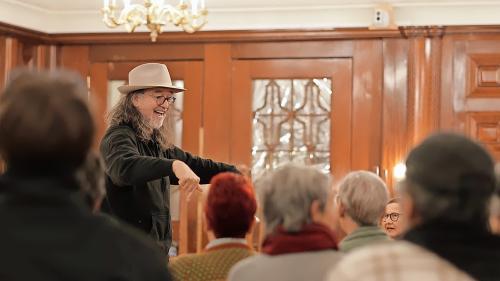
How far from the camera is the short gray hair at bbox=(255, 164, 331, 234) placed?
2.31 m

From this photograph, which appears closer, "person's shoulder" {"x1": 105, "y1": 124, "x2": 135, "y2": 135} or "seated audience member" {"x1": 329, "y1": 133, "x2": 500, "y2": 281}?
"seated audience member" {"x1": 329, "y1": 133, "x2": 500, "y2": 281}

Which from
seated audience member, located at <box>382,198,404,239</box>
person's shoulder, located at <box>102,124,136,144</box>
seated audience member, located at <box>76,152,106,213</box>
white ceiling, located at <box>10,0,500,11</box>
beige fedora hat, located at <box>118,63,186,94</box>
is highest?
white ceiling, located at <box>10,0,500,11</box>

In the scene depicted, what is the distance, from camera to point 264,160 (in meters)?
6.53

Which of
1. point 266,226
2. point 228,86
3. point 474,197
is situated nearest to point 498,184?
point 474,197

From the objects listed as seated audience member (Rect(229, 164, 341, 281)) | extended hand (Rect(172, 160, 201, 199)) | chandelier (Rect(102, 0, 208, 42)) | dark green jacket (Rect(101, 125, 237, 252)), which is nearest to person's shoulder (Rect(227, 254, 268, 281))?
seated audience member (Rect(229, 164, 341, 281))

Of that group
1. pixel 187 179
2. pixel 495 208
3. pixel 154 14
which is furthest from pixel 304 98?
pixel 495 208

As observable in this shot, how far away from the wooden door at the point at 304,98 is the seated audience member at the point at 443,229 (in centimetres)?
444

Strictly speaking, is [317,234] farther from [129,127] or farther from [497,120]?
[497,120]

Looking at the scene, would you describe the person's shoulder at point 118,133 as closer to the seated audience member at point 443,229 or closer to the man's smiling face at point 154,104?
the man's smiling face at point 154,104

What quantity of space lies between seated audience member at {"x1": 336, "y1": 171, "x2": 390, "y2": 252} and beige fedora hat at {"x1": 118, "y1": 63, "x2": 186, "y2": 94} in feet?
4.82

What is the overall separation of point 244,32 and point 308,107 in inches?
27.7

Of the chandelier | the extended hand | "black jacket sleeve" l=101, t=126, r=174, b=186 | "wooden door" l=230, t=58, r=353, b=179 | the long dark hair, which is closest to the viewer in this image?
the extended hand

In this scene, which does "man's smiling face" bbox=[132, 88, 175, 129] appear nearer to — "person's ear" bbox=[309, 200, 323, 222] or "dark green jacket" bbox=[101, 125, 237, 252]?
"dark green jacket" bbox=[101, 125, 237, 252]

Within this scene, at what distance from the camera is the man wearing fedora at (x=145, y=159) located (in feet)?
11.4
